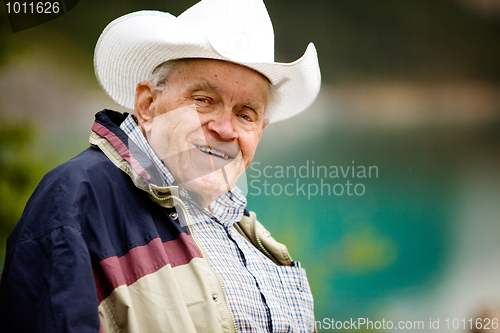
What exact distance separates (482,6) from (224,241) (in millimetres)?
2662

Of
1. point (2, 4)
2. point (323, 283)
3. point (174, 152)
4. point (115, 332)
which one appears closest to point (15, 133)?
point (2, 4)

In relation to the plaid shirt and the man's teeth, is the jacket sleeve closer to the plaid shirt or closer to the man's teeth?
the plaid shirt

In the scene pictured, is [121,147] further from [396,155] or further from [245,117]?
[396,155]

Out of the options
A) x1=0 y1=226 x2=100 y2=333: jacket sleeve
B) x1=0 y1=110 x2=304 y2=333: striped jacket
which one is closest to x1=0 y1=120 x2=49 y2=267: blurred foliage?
x1=0 y1=110 x2=304 y2=333: striped jacket

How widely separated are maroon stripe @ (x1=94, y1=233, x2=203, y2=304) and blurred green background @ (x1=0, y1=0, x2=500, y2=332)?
4.94ft

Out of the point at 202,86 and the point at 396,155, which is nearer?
the point at 202,86

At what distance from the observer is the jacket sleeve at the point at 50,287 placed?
863mm

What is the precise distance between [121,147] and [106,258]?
14.2 inches

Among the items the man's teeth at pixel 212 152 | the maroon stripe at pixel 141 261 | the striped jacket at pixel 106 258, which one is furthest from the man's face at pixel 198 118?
the maroon stripe at pixel 141 261

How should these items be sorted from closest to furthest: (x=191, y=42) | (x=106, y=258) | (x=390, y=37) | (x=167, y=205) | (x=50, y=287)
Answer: (x=50, y=287) → (x=106, y=258) → (x=167, y=205) → (x=191, y=42) → (x=390, y=37)

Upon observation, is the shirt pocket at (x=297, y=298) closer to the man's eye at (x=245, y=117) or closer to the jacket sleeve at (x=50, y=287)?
the man's eye at (x=245, y=117)

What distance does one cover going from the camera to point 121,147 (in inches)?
47.0

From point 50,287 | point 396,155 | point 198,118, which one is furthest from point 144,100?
point 396,155

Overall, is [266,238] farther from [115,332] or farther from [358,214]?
[358,214]
